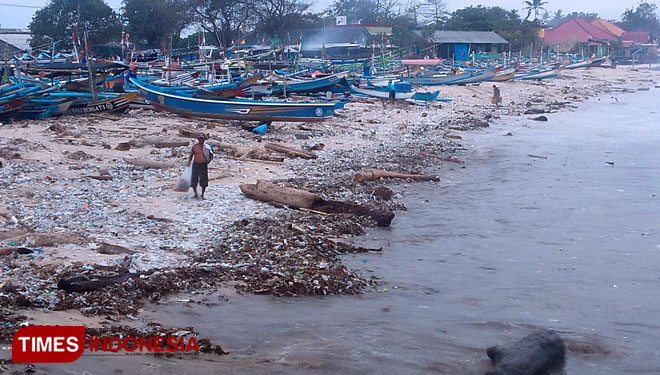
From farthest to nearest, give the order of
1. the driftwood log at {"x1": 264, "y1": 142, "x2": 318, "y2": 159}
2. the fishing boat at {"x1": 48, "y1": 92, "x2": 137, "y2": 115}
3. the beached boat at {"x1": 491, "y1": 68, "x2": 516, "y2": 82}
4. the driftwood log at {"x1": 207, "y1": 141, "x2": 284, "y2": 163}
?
the beached boat at {"x1": 491, "y1": 68, "x2": 516, "y2": 82}, the fishing boat at {"x1": 48, "y1": 92, "x2": 137, "y2": 115}, the driftwood log at {"x1": 264, "y1": 142, "x2": 318, "y2": 159}, the driftwood log at {"x1": 207, "y1": 141, "x2": 284, "y2": 163}

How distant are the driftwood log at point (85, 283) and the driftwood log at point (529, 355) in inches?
150

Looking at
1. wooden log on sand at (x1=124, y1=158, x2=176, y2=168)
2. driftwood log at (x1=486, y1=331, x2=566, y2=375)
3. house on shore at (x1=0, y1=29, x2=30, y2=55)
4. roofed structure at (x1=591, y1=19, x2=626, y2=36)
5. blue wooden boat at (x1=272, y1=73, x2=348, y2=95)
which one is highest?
roofed structure at (x1=591, y1=19, x2=626, y2=36)

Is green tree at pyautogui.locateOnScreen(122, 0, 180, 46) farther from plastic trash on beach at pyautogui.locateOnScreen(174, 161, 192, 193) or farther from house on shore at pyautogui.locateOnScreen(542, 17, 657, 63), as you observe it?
house on shore at pyautogui.locateOnScreen(542, 17, 657, 63)

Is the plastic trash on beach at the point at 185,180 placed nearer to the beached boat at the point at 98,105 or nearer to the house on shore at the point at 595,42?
the beached boat at the point at 98,105

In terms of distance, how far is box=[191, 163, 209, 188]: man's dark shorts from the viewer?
11.5 m

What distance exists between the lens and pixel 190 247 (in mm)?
9383

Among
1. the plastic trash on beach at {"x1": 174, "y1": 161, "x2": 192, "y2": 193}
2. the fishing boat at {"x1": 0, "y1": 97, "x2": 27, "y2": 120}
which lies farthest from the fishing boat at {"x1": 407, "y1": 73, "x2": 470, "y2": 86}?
the plastic trash on beach at {"x1": 174, "y1": 161, "x2": 192, "y2": 193}

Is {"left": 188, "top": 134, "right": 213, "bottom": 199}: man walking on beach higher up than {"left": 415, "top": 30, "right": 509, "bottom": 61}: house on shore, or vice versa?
{"left": 415, "top": 30, "right": 509, "bottom": 61}: house on shore

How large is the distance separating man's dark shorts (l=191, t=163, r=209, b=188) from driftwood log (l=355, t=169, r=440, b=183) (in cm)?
378

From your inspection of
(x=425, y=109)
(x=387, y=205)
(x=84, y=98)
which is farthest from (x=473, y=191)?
(x=425, y=109)

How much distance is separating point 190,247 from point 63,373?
4.19m

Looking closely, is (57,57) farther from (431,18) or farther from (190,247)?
(431,18)

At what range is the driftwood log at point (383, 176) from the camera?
1466cm

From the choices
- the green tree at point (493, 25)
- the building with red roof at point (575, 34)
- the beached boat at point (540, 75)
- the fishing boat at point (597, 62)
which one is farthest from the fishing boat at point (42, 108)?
the building with red roof at point (575, 34)
